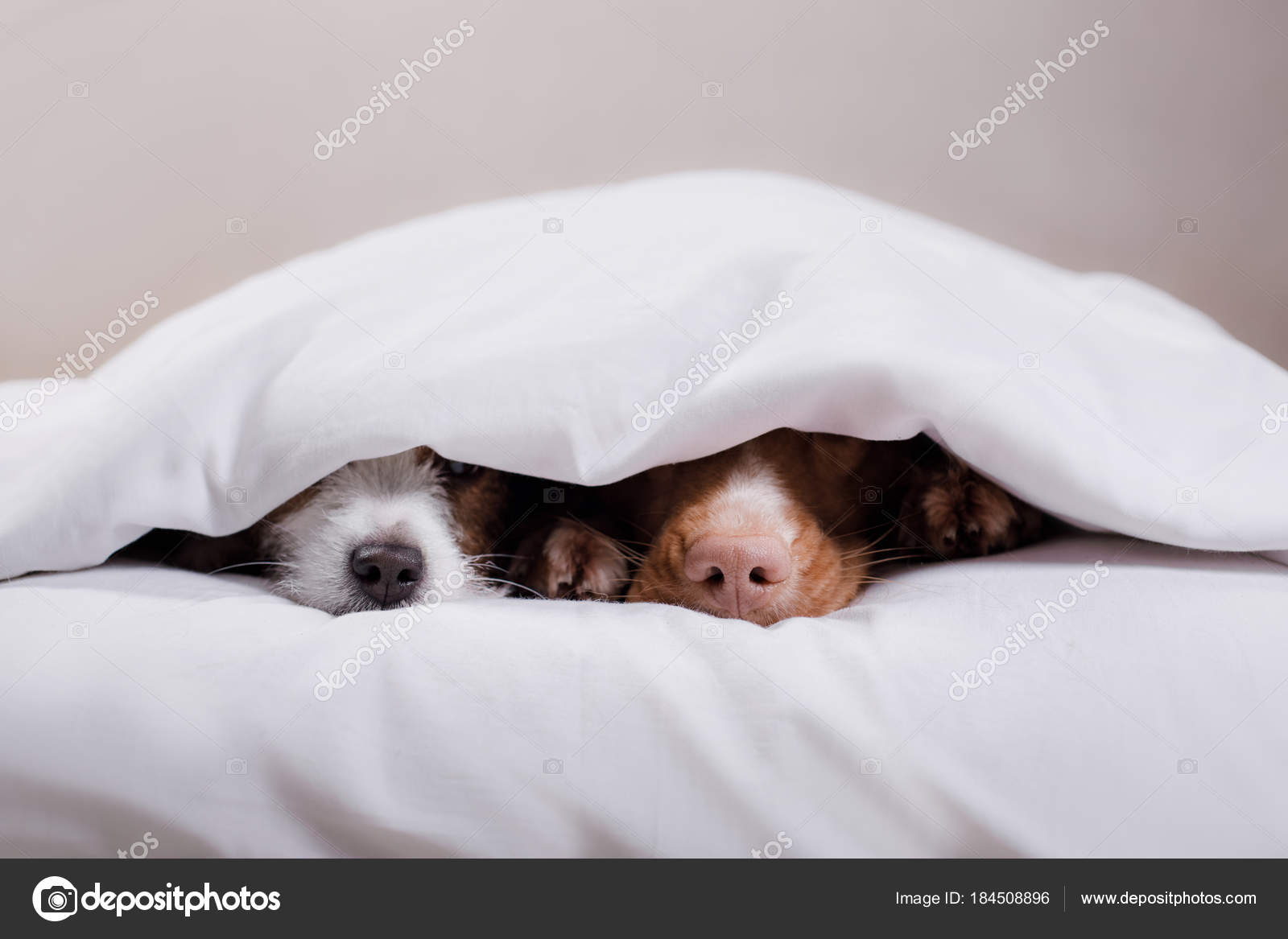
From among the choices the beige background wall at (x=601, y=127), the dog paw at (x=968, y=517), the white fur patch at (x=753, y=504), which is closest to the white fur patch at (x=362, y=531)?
the white fur patch at (x=753, y=504)

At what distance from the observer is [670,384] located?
100 centimetres

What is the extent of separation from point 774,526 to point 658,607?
28cm

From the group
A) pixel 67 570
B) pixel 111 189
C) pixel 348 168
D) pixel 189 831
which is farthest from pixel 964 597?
pixel 111 189

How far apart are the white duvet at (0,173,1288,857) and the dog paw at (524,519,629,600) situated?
280mm

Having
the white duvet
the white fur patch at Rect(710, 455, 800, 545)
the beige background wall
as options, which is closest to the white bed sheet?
the white duvet

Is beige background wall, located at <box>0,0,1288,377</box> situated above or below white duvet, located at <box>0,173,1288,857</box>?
above

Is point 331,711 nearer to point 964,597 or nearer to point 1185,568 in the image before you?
point 964,597

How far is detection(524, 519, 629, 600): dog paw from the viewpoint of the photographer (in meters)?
1.23

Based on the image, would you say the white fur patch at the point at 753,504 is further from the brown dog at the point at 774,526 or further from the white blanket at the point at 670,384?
the white blanket at the point at 670,384

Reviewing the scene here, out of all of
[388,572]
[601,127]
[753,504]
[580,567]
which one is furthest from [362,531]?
[601,127]

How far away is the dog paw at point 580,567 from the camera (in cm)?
123
